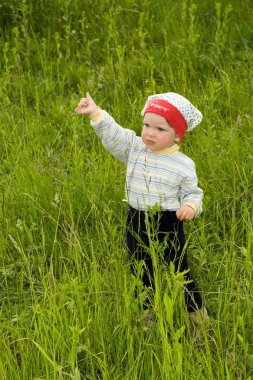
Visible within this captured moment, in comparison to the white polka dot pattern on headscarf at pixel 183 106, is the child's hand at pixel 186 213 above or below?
below

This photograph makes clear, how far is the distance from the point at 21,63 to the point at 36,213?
2.15m

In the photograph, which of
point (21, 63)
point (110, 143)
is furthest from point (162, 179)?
point (21, 63)

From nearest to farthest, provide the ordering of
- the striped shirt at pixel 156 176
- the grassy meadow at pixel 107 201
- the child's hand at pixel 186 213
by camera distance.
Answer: the grassy meadow at pixel 107 201
the child's hand at pixel 186 213
the striped shirt at pixel 156 176

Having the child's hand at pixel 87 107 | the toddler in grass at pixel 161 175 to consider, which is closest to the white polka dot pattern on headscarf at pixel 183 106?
the toddler in grass at pixel 161 175

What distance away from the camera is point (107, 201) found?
3461 mm

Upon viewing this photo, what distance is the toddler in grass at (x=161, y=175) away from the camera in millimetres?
2723

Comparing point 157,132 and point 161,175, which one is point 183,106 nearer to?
point 157,132

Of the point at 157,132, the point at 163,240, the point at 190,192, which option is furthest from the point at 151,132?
the point at 163,240

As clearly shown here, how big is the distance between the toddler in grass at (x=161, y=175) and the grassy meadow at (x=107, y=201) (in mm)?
122

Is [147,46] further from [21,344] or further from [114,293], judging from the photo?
[21,344]

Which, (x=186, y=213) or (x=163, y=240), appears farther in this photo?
(x=163, y=240)

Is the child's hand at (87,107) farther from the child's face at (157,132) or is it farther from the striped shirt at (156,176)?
the child's face at (157,132)

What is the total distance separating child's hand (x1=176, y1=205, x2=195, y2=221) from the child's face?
30 cm

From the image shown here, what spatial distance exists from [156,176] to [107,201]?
758 millimetres
